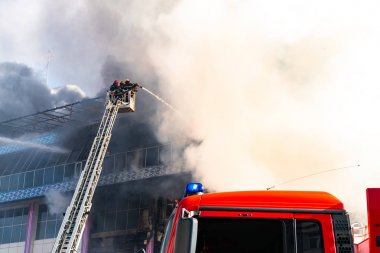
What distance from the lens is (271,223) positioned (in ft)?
10.8

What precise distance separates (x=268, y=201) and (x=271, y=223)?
147 millimetres

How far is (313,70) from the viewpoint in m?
11.0

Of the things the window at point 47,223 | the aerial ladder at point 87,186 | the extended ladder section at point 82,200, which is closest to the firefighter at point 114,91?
the aerial ladder at point 87,186

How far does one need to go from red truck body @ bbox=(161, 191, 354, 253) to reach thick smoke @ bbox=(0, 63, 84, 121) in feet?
74.6

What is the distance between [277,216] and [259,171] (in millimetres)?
8552

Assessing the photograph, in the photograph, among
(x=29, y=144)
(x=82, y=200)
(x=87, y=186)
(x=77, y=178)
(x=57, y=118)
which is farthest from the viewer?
(x=29, y=144)

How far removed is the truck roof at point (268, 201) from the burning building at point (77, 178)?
47.2ft

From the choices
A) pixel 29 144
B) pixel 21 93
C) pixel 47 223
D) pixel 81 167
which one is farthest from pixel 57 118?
pixel 47 223

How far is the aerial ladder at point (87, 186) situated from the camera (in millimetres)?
10367

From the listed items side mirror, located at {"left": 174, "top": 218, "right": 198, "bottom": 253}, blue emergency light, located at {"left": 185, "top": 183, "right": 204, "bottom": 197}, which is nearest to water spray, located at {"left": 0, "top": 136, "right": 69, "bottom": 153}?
blue emergency light, located at {"left": 185, "top": 183, "right": 204, "bottom": 197}

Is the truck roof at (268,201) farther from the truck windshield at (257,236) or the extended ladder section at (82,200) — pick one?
the extended ladder section at (82,200)

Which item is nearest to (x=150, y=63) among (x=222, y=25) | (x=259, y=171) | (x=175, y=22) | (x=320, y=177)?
(x=175, y=22)

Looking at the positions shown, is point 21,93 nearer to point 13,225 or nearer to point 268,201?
point 13,225

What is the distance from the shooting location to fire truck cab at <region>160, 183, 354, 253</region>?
10.5ft
